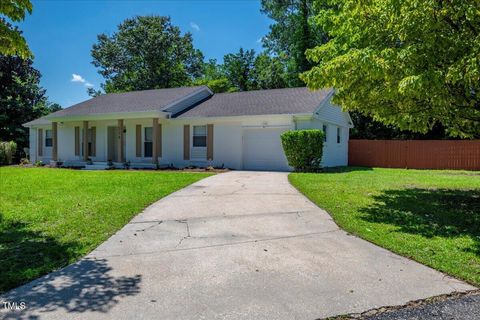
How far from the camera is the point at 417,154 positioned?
2202 centimetres

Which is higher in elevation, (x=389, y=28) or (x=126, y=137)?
(x=389, y=28)

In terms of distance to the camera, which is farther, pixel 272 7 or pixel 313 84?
pixel 272 7

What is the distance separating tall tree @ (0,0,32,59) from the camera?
5.11 metres

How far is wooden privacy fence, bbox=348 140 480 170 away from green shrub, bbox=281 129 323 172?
350 inches

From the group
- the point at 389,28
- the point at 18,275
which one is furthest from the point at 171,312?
the point at 389,28

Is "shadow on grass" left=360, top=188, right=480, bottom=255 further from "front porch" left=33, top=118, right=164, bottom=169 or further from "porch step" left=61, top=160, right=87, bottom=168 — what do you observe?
"porch step" left=61, top=160, right=87, bottom=168

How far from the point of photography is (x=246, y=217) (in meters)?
7.13

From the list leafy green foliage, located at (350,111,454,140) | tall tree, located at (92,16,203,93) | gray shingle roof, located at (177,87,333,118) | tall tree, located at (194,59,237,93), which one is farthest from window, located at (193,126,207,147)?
tall tree, located at (92,16,203,93)

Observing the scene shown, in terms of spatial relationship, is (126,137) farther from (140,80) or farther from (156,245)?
(140,80)

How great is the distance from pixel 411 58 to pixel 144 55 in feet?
123

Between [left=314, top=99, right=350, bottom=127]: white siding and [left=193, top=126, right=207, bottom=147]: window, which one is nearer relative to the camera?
[left=314, top=99, right=350, bottom=127]: white siding

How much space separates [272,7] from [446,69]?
32.0 metres

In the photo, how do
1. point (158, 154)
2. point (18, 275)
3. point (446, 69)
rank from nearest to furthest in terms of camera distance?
point (18, 275), point (446, 69), point (158, 154)

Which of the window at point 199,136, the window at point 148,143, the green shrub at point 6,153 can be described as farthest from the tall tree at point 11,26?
the green shrub at point 6,153
